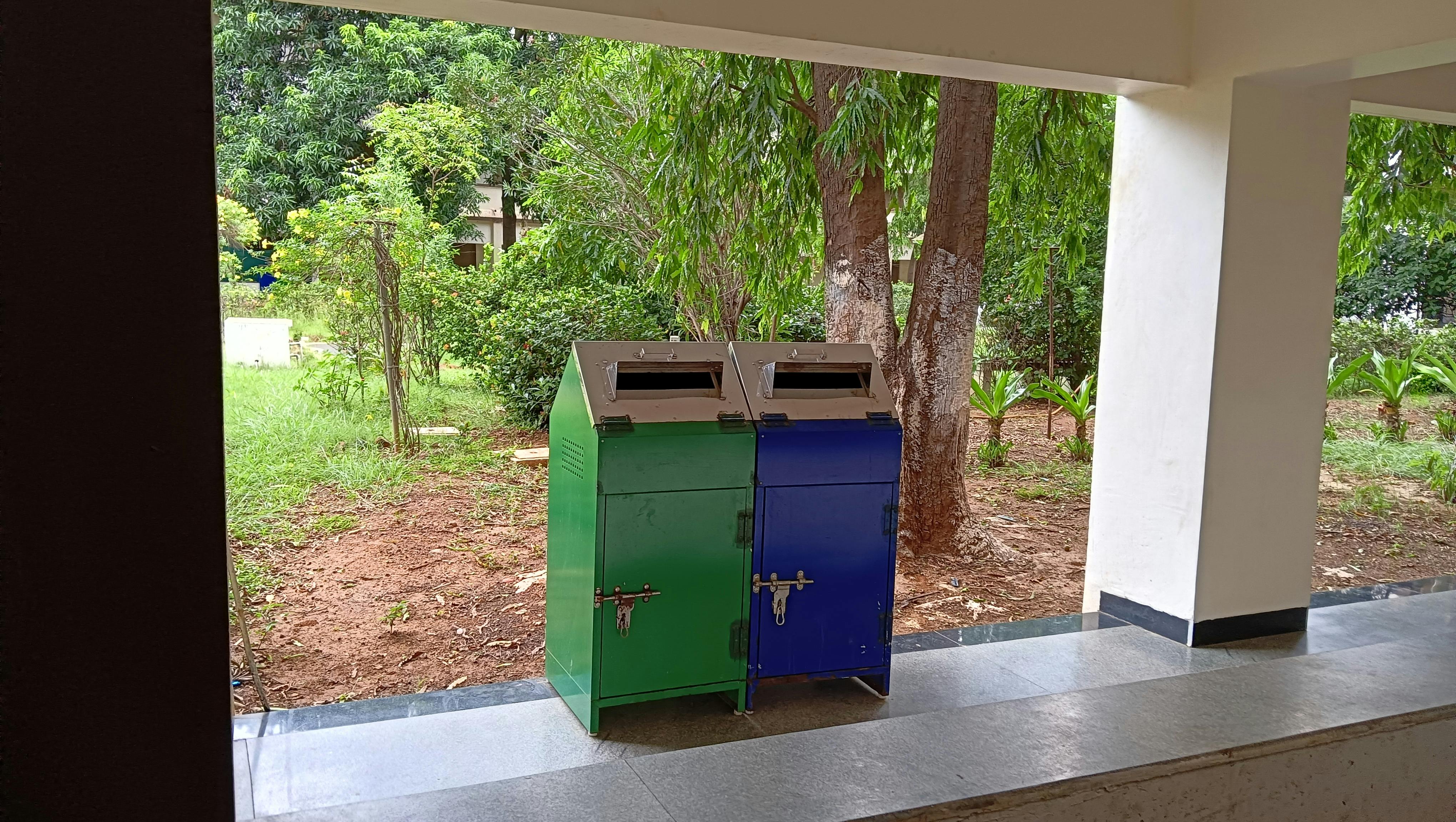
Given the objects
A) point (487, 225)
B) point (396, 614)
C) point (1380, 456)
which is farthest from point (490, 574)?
point (487, 225)

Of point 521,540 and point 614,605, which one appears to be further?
point 521,540

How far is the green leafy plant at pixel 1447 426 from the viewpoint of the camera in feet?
38.5

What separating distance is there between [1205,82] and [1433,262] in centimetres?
1450

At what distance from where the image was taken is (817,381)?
4.08 m

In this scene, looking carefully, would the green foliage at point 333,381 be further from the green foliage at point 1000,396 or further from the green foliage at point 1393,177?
the green foliage at point 1393,177

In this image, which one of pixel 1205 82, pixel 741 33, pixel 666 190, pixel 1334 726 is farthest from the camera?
pixel 666 190

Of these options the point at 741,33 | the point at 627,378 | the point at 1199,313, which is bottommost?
the point at 627,378

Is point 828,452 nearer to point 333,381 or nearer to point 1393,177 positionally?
point 333,381

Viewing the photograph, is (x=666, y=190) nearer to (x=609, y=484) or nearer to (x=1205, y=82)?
(x=1205, y=82)

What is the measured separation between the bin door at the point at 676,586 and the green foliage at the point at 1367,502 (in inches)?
314

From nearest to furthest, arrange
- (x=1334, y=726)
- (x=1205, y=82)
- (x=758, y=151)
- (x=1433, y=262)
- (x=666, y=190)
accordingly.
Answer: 1. (x=1334, y=726)
2. (x=1205, y=82)
3. (x=758, y=151)
4. (x=666, y=190)
5. (x=1433, y=262)

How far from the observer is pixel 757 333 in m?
12.1

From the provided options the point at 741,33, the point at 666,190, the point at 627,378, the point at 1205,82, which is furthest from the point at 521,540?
the point at 1205,82

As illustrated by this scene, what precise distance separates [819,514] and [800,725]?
80 cm
